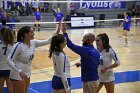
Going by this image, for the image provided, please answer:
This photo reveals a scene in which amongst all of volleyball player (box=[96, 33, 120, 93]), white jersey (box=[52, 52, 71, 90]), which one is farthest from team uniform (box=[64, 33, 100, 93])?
volleyball player (box=[96, 33, 120, 93])

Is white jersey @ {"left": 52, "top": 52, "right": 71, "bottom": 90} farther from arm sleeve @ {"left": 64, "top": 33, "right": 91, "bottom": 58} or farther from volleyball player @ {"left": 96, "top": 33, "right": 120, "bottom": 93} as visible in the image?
volleyball player @ {"left": 96, "top": 33, "right": 120, "bottom": 93}

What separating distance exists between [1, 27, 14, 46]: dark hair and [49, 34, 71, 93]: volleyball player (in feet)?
3.01

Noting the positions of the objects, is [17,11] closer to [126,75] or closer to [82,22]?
[82,22]

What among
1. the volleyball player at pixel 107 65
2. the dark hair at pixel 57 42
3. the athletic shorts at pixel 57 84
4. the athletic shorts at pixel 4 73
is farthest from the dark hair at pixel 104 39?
the athletic shorts at pixel 4 73

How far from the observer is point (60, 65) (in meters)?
4.37

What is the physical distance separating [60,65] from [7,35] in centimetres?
117

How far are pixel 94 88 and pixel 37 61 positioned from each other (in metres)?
6.34

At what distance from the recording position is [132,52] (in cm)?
1305

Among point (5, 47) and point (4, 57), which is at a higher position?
point (5, 47)

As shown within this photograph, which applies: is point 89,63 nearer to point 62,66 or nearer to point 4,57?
point 62,66

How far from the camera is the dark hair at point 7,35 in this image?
496 centimetres

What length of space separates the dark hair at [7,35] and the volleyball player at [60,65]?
0.92 meters

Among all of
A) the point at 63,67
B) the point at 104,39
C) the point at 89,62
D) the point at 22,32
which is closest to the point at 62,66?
the point at 63,67

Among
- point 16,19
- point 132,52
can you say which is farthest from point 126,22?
point 16,19
